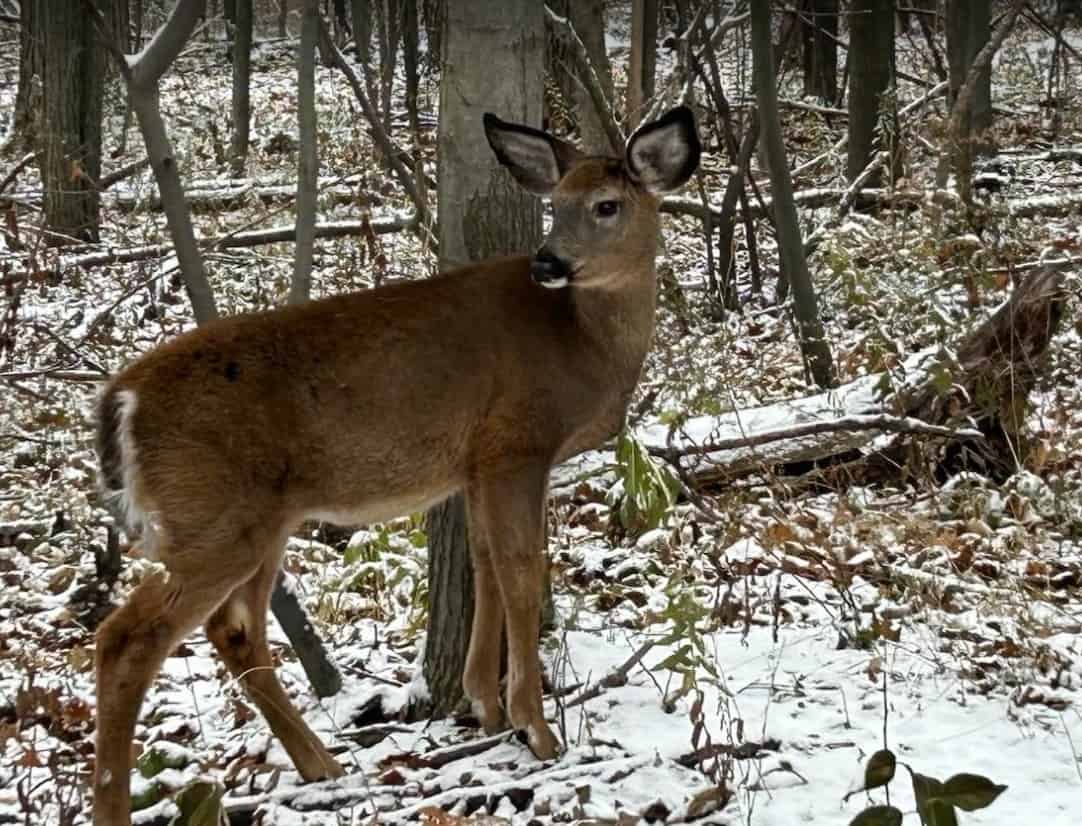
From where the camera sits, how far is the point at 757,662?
512 centimetres

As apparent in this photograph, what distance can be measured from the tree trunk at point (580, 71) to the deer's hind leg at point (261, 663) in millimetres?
3691

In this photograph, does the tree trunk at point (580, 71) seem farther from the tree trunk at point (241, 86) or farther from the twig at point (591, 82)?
the tree trunk at point (241, 86)

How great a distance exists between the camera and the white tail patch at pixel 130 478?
4.21 meters

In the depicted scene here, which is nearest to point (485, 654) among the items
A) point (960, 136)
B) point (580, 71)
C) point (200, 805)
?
point (200, 805)

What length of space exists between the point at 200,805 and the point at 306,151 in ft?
9.77

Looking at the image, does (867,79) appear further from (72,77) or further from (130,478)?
(130,478)

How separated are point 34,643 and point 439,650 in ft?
6.43

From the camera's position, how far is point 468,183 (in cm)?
494

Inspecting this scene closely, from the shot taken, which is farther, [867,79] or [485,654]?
[867,79]

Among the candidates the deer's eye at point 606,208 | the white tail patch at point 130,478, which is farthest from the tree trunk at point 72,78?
the white tail patch at point 130,478

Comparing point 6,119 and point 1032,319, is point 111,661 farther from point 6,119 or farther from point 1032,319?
point 6,119

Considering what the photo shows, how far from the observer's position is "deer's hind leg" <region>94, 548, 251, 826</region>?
13.4 ft

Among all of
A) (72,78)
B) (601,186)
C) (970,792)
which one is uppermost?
(72,78)

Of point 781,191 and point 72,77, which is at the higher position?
point 72,77
